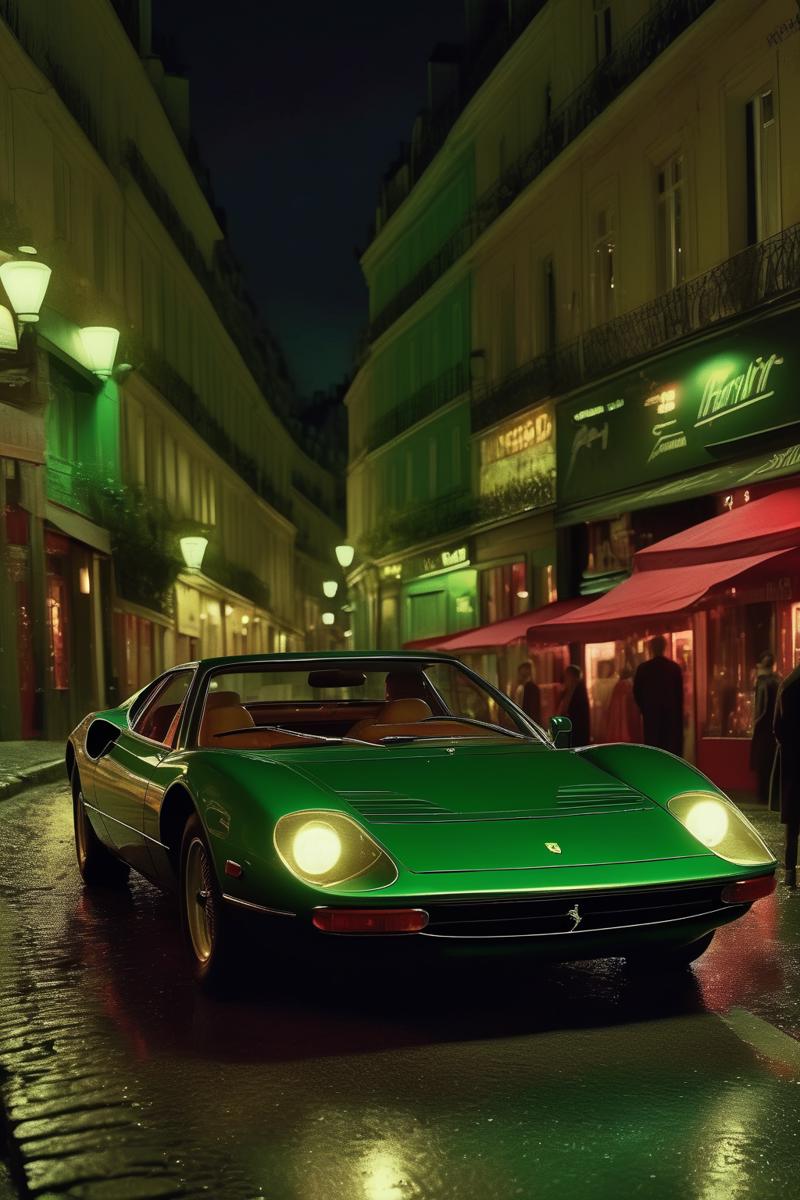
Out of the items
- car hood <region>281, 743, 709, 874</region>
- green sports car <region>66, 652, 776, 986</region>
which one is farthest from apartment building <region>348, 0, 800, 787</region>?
car hood <region>281, 743, 709, 874</region>

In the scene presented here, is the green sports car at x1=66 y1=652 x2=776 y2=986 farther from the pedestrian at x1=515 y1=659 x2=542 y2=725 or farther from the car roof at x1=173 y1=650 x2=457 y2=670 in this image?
the pedestrian at x1=515 y1=659 x2=542 y2=725

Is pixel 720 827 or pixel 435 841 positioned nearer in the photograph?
pixel 435 841

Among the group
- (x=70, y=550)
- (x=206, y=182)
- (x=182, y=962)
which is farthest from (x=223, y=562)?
(x=182, y=962)

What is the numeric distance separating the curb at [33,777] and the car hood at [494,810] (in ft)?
30.9

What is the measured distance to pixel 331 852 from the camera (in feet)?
16.7

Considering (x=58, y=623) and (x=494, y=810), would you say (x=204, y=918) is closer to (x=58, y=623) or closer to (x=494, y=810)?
(x=494, y=810)

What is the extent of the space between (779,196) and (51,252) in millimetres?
14477

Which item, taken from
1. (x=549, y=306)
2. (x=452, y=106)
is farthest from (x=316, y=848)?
(x=452, y=106)

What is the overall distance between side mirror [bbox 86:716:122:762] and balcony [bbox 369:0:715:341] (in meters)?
15.2

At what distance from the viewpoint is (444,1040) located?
4.88 m

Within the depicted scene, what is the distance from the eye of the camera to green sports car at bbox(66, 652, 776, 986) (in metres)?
4.96

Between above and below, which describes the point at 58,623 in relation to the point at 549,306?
below

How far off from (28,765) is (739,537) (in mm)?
7799

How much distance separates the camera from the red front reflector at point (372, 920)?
4.89m
